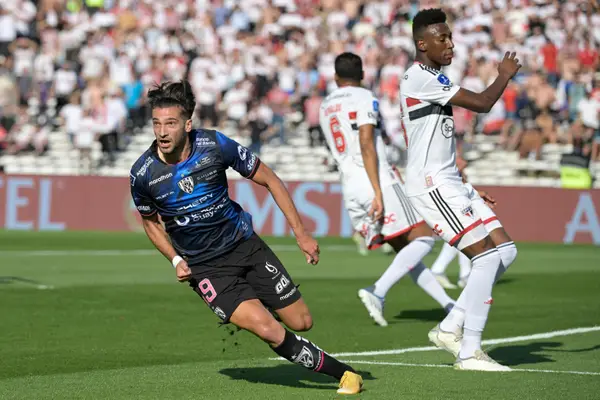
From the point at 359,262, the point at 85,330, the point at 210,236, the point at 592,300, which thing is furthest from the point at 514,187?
the point at 210,236

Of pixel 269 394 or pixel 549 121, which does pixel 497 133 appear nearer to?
pixel 549 121

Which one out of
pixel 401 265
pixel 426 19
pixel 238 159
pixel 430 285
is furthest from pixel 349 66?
pixel 238 159

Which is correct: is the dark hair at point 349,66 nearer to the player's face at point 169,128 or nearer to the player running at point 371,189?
the player running at point 371,189

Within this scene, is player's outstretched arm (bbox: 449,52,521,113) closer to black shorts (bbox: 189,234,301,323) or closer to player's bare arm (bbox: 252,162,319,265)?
player's bare arm (bbox: 252,162,319,265)

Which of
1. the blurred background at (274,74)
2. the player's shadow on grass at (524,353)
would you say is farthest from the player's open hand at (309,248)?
the blurred background at (274,74)

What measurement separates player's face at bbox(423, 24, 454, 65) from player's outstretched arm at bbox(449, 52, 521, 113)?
0.42 m

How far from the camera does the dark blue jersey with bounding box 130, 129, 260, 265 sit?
25.1 feet

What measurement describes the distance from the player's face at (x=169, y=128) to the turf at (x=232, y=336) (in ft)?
5.30

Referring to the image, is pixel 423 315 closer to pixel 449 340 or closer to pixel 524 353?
pixel 524 353

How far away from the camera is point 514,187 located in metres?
23.8

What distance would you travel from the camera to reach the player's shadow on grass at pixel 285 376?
8.06m

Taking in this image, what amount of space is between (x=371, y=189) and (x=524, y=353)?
8.82 feet

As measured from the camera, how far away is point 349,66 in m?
11.8

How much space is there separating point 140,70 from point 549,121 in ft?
32.8
